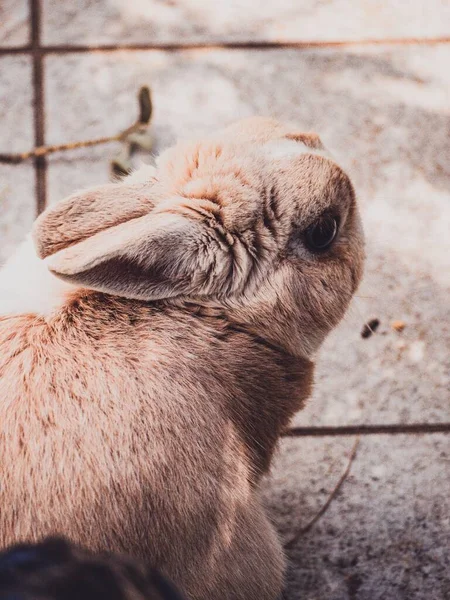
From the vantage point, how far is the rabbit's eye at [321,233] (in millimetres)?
1980

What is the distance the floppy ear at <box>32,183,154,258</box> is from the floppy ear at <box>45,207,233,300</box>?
5 cm

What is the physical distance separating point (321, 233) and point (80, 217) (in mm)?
727

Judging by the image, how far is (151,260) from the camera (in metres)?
1.73

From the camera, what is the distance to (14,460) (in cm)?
165

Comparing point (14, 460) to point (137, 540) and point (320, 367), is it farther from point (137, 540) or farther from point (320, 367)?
point (320, 367)

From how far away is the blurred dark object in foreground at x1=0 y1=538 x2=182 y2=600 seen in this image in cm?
89

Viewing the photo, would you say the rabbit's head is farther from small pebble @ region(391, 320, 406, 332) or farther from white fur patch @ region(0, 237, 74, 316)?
small pebble @ region(391, 320, 406, 332)

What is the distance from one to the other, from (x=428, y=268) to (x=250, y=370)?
53.3 inches

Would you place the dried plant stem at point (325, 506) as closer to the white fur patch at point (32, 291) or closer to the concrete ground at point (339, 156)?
the concrete ground at point (339, 156)

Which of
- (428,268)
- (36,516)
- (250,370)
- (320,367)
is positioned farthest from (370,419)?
(36,516)

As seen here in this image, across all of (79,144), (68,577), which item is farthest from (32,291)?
(79,144)

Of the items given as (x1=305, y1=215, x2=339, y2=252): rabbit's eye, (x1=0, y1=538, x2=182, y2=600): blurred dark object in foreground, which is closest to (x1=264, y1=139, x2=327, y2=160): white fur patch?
(x1=305, y1=215, x2=339, y2=252): rabbit's eye

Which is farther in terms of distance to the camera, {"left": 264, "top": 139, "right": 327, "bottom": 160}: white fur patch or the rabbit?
{"left": 264, "top": 139, "right": 327, "bottom": 160}: white fur patch

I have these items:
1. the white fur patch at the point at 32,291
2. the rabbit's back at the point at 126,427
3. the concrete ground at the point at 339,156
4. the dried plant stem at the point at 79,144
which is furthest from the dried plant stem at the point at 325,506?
the dried plant stem at the point at 79,144
